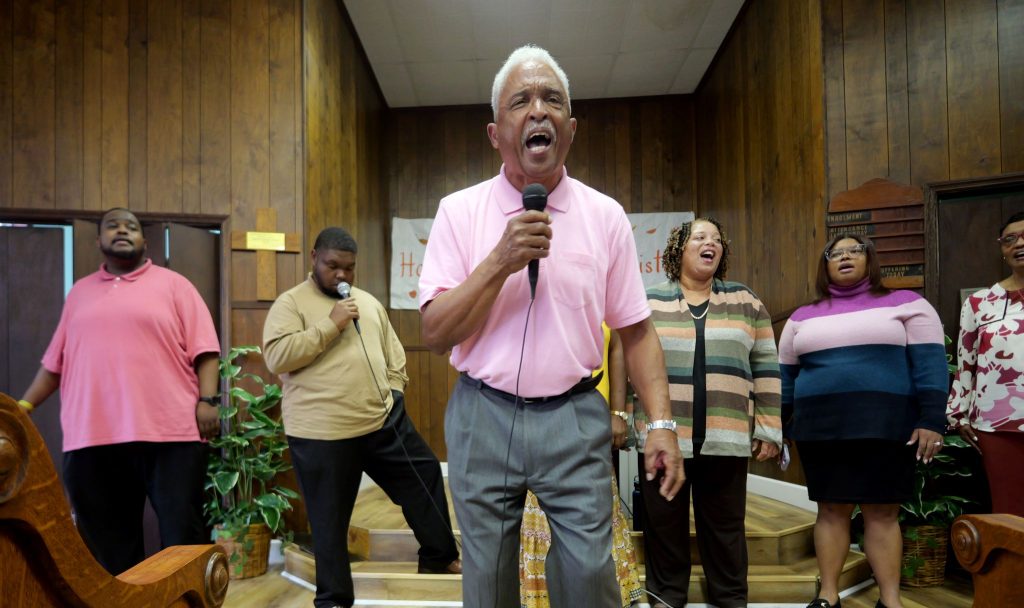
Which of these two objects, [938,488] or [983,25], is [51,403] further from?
[983,25]

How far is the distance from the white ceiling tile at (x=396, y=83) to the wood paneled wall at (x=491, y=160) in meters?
0.14

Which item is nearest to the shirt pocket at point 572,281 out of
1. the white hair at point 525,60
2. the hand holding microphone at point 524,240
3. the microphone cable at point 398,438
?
the hand holding microphone at point 524,240

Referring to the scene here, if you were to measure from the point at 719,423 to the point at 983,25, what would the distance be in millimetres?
2566

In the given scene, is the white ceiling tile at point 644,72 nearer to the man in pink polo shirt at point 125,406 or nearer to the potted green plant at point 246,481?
the potted green plant at point 246,481

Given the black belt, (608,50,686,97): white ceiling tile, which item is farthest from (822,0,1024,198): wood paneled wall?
the black belt

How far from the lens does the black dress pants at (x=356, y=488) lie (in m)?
2.39

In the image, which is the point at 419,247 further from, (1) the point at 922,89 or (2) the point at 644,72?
(1) the point at 922,89

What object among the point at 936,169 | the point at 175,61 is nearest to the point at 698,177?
the point at 936,169

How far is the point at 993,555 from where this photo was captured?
2.79ft

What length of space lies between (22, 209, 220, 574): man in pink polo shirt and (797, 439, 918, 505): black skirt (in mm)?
2380

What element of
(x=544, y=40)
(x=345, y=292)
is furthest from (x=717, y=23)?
(x=345, y=292)

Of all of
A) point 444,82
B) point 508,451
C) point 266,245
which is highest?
point 444,82

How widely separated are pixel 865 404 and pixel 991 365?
0.67 meters

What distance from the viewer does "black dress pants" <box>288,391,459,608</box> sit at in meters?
2.39
